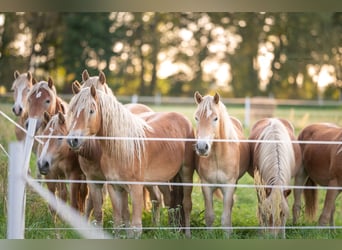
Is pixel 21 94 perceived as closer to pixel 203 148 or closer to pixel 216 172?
pixel 216 172

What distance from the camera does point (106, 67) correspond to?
2041cm

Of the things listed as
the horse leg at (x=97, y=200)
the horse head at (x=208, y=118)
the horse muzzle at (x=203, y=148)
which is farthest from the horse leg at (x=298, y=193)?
the horse leg at (x=97, y=200)

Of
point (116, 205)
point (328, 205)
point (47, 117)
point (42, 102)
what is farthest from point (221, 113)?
point (42, 102)

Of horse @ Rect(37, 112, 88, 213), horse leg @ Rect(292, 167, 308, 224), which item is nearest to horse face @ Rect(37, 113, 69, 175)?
horse @ Rect(37, 112, 88, 213)

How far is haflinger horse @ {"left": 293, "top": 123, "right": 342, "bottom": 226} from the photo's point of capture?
5.46m

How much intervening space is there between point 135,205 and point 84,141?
2.03 feet

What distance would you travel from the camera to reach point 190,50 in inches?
852

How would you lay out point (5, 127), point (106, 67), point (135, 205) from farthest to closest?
point (106, 67) → point (5, 127) → point (135, 205)

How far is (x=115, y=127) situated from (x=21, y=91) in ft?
6.27

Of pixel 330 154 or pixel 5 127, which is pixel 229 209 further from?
pixel 5 127

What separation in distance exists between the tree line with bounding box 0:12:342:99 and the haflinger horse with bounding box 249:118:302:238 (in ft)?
46.6

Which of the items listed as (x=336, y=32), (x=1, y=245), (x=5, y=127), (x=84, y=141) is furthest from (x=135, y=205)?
(x=336, y=32)

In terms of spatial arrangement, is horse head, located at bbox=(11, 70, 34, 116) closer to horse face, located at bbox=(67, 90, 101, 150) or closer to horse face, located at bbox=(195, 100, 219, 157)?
horse face, located at bbox=(67, 90, 101, 150)

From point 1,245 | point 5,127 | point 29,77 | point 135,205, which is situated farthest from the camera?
point 5,127
